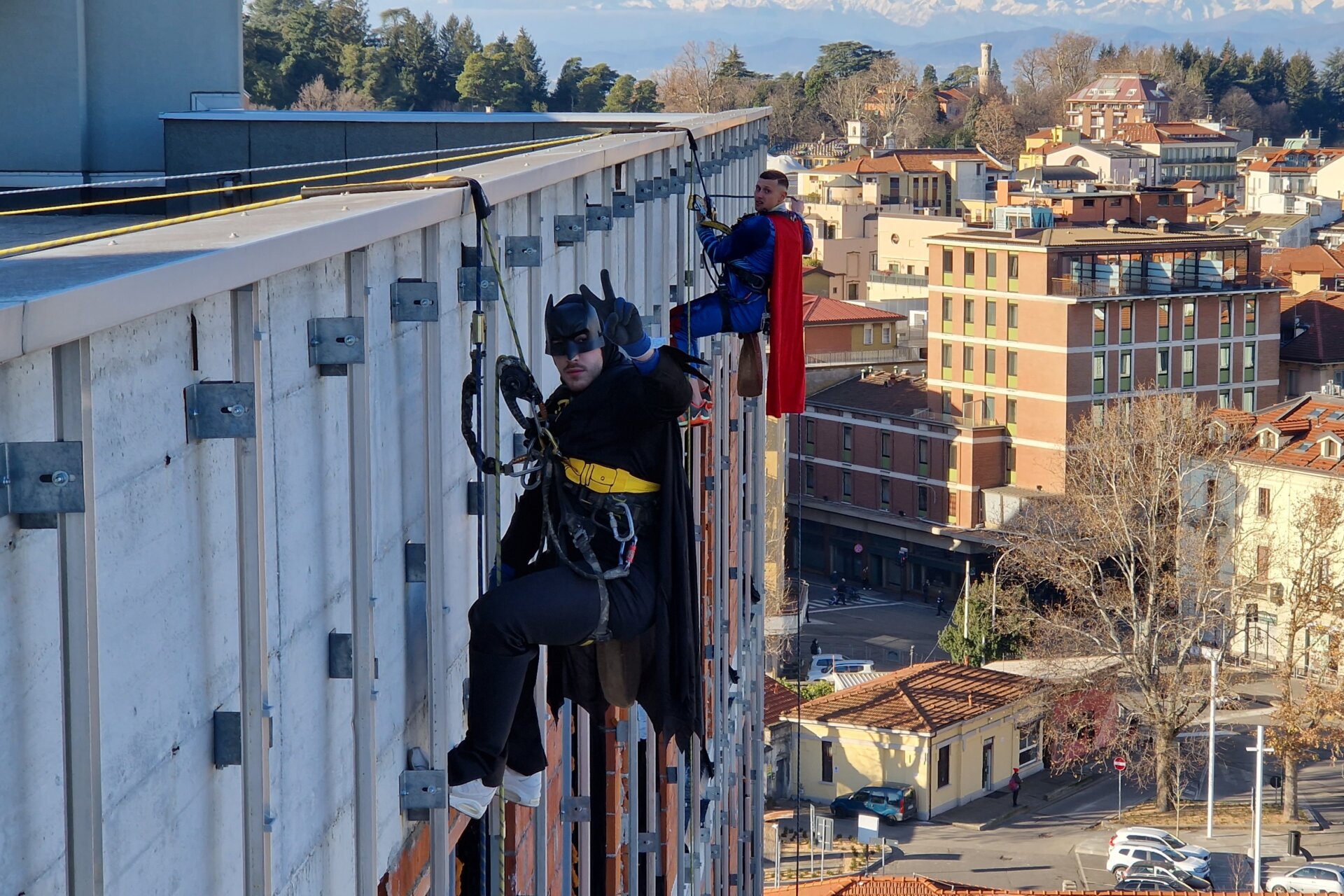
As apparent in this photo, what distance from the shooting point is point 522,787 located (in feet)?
15.5

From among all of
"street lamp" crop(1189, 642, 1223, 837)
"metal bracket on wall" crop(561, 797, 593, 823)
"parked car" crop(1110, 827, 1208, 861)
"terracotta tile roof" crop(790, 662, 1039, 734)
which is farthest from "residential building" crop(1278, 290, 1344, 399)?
"metal bracket on wall" crop(561, 797, 593, 823)

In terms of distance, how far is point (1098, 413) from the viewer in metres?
48.8

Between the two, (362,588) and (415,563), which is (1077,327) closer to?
(415,563)

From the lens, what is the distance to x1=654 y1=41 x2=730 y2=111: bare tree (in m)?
105

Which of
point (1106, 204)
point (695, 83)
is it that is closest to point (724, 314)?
point (1106, 204)

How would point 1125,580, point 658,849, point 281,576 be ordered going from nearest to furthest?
point 281,576 < point 658,849 < point 1125,580

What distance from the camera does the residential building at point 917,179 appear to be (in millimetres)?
76625

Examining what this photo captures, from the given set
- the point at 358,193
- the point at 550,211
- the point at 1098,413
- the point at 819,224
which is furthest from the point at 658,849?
the point at 819,224

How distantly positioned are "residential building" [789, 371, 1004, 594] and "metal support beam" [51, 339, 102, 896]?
153ft

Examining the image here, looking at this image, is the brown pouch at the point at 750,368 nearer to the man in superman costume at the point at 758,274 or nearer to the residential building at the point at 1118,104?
the man in superman costume at the point at 758,274

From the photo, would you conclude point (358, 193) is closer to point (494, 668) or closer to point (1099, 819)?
point (494, 668)

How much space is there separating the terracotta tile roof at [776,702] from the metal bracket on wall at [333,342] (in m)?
30.3

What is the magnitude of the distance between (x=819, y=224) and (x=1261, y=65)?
73.6 m

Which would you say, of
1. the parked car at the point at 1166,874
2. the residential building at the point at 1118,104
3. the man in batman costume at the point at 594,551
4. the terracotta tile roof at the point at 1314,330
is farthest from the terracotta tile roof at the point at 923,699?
the residential building at the point at 1118,104
